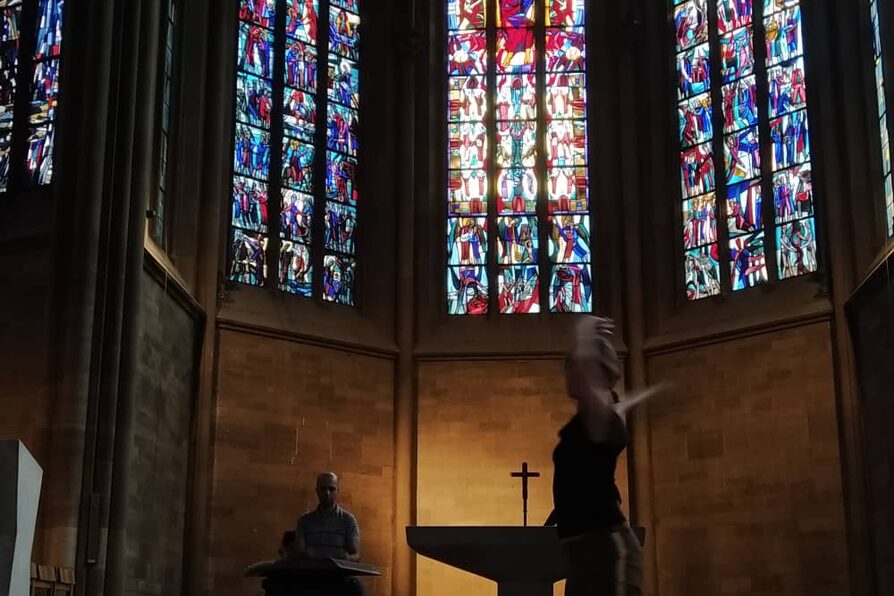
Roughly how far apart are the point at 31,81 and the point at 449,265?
5.30 metres

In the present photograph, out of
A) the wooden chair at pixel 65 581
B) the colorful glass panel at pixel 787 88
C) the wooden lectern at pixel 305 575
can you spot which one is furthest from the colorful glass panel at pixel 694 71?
the wooden lectern at pixel 305 575

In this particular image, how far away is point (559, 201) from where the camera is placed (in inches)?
567

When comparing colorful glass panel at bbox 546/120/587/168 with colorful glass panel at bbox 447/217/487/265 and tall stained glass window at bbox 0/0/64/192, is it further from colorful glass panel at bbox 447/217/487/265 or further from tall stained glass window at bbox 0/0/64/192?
tall stained glass window at bbox 0/0/64/192

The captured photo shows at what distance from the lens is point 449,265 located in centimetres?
1430

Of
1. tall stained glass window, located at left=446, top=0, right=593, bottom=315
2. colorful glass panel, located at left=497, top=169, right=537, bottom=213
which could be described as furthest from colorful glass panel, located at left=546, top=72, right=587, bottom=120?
colorful glass panel, located at left=497, top=169, right=537, bottom=213

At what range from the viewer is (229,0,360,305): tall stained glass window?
1341 cm

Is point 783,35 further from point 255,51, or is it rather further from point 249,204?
point 249,204

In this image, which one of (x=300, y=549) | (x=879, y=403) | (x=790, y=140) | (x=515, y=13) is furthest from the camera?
(x=515, y=13)

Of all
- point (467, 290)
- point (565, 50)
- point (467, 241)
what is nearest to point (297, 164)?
point (467, 241)

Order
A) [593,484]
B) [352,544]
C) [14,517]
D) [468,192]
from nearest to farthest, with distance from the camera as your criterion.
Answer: [14,517] < [593,484] < [352,544] < [468,192]

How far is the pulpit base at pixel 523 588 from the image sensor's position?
5.80m

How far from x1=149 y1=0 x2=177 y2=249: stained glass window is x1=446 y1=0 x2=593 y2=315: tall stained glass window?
355 centimetres

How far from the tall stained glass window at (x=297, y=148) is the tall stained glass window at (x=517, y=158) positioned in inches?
49.4

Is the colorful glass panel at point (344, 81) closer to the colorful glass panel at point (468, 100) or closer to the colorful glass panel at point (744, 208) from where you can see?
the colorful glass panel at point (468, 100)
